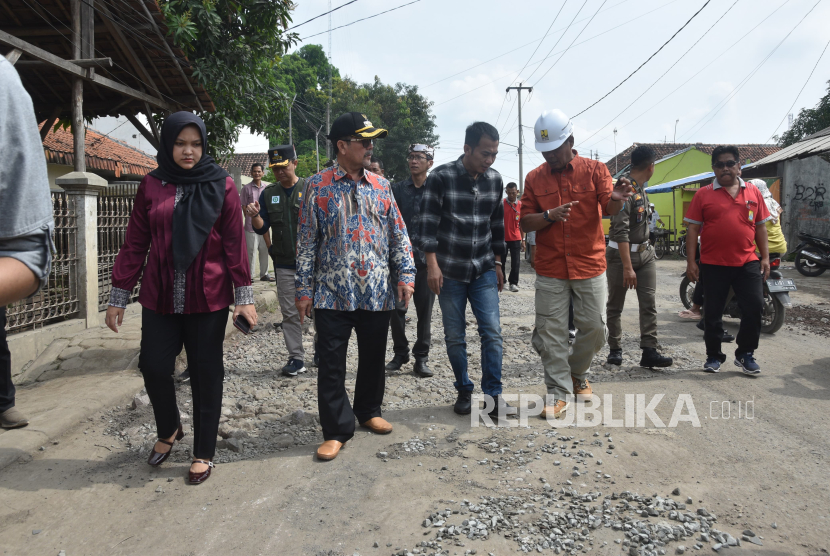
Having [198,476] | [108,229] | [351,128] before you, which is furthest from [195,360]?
[108,229]

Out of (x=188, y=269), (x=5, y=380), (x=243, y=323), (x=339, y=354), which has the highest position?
(x=188, y=269)

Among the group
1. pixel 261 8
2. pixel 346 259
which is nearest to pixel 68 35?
pixel 261 8

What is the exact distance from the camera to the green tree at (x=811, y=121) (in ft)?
89.6

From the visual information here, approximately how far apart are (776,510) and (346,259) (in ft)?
8.24

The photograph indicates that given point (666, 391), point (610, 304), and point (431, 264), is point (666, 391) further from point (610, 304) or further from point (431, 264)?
point (431, 264)

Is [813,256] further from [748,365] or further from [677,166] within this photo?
[677,166]

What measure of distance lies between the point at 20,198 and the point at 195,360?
2.13 metres

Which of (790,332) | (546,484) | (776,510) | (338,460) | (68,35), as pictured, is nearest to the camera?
(776,510)

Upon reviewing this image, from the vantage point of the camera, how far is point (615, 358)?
213 inches

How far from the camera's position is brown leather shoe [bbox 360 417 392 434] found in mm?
3748

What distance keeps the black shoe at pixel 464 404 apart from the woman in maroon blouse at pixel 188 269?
1635mm

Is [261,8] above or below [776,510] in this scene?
above

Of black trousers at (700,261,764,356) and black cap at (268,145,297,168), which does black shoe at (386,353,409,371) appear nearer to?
black cap at (268,145,297,168)

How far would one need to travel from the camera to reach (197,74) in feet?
31.5
